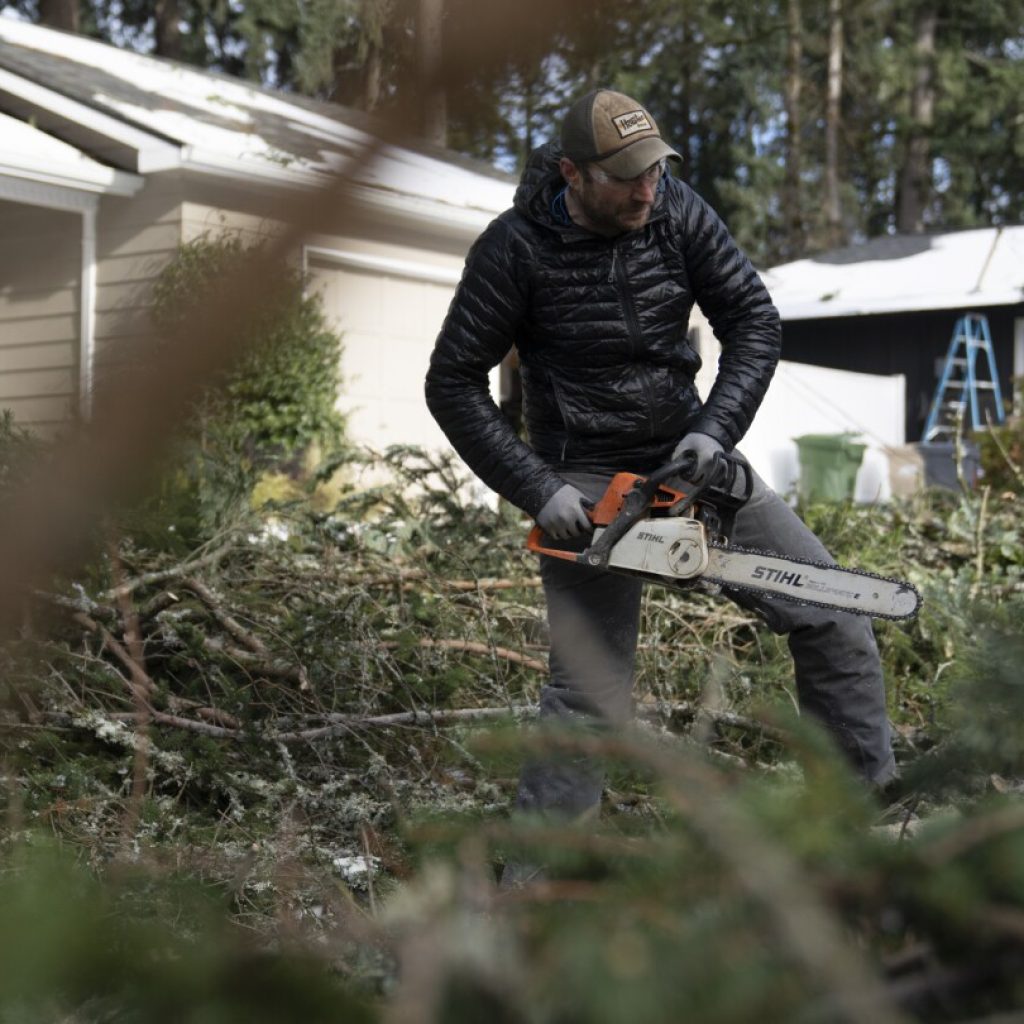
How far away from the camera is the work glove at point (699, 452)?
319cm

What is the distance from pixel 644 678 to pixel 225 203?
374cm

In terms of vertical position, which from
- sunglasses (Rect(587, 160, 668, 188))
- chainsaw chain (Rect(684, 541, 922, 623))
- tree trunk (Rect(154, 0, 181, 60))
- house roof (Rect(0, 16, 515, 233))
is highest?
tree trunk (Rect(154, 0, 181, 60))

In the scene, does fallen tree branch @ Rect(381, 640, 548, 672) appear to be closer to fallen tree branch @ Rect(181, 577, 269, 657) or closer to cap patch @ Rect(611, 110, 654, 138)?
fallen tree branch @ Rect(181, 577, 269, 657)

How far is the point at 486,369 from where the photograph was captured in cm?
342

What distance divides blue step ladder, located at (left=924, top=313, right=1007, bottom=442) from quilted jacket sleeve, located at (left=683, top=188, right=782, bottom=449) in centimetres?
1490

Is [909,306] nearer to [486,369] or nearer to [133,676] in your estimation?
[133,676]

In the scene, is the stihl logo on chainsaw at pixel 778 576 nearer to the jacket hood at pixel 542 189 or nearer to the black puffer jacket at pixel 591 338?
the black puffer jacket at pixel 591 338

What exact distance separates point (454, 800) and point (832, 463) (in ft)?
33.3

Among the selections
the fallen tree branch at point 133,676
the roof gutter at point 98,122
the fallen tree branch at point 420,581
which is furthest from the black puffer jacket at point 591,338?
the roof gutter at point 98,122

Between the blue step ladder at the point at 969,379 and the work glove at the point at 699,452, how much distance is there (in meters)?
15.2

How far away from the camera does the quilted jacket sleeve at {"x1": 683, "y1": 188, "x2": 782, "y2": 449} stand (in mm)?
3348

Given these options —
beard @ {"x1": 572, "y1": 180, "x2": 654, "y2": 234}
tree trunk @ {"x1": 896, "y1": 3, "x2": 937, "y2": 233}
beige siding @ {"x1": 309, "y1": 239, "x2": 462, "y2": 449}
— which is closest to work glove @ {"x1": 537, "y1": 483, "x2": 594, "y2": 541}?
beard @ {"x1": 572, "y1": 180, "x2": 654, "y2": 234}

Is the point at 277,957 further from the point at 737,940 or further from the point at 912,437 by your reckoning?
the point at 912,437

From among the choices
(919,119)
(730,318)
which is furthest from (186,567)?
(919,119)
